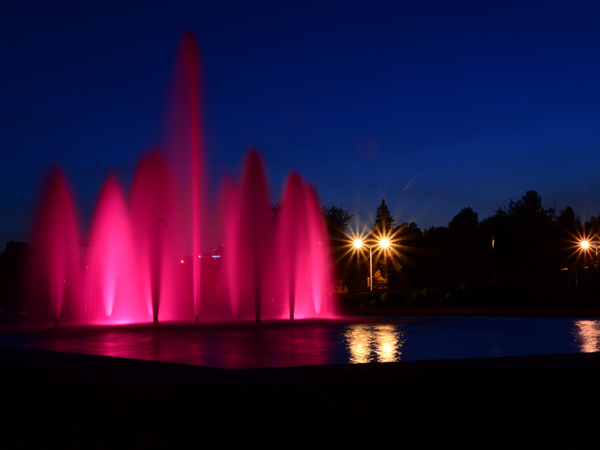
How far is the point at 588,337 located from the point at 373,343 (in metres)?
4.97

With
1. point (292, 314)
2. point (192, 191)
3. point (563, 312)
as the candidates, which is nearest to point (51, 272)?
point (192, 191)

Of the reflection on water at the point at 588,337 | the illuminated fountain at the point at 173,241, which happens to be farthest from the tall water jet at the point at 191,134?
the reflection on water at the point at 588,337

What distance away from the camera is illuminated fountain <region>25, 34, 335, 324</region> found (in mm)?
22281

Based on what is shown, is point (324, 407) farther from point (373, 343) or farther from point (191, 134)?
point (191, 134)

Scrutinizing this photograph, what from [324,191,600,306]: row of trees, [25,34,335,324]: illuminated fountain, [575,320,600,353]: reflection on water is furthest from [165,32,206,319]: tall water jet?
[324,191,600,306]: row of trees

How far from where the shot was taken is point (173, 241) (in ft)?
74.9

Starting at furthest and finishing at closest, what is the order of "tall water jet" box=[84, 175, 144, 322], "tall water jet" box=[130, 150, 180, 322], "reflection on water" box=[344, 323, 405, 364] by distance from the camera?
1. "tall water jet" box=[84, 175, 144, 322]
2. "tall water jet" box=[130, 150, 180, 322]
3. "reflection on water" box=[344, 323, 405, 364]

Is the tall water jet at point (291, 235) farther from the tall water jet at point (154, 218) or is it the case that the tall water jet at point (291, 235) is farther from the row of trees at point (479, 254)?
the row of trees at point (479, 254)

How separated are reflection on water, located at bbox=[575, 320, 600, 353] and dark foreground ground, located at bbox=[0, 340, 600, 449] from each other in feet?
14.7

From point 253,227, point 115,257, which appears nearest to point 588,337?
point 253,227

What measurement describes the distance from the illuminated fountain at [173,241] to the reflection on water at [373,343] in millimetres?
6490

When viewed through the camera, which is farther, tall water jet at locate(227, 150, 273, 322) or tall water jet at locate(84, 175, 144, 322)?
tall water jet at locate(227, 150, 273, 322)

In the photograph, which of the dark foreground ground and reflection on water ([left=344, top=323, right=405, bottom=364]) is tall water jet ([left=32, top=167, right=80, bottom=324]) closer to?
reflection on water ([left=344, top=323, right=405, bottom=364])

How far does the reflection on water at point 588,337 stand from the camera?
38.1 feet
